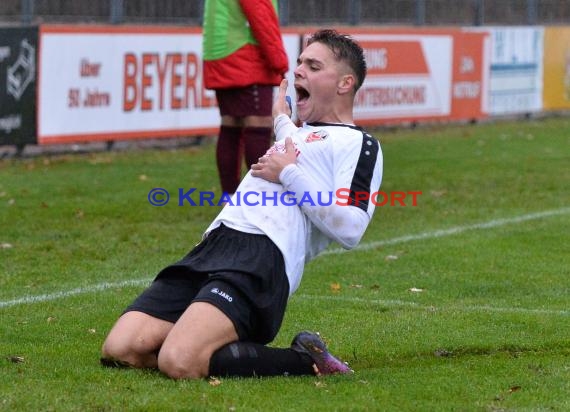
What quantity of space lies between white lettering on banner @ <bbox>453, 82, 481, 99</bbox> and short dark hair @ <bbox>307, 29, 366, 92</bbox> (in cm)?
1466

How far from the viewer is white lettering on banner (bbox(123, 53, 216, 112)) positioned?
15102mm

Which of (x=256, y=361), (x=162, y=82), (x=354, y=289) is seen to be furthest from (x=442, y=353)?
(x=162, y=82)

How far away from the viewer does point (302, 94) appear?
576cm

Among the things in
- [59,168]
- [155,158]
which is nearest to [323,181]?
[59,168]

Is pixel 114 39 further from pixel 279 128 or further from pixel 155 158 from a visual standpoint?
pixel 279 128

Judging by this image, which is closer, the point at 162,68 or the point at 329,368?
the point at 329,368

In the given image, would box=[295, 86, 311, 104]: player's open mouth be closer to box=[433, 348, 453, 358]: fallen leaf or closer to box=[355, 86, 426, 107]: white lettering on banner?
box=[433, 348, 453, 358]: fallen leaf

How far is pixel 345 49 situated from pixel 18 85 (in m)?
8.69

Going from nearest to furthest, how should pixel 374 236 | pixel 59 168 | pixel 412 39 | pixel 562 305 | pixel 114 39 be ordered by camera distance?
1. pixel 562 305
2. pixel 374 236
3. pixel 59 168
4. pixel 114 39
5. pixel 412 39

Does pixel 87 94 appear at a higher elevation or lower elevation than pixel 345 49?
lower

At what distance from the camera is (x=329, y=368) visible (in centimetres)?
556

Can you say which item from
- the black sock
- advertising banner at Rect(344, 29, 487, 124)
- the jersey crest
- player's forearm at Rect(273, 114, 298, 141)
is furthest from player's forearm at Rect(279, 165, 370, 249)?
advertising banner at Rect(344, 29, 487, 124)

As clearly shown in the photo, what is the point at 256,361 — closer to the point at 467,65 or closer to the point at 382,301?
the point at 382,301

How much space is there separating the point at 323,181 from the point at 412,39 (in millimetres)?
13866
